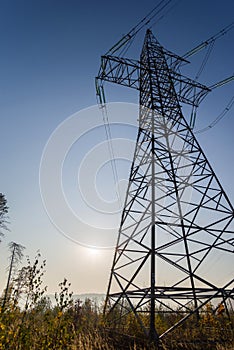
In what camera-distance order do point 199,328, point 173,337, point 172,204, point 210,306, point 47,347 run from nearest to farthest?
point 47,347
point 173,337
point 199,328
point 210,306
point 172,204

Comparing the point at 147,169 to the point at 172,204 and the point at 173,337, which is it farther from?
the point at 173,337

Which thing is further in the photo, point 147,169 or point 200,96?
point 200,96

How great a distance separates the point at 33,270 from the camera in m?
3.67

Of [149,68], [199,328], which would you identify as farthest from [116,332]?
[149,68]

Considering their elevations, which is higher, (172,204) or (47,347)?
(172,204)

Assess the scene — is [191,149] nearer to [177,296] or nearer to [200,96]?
[200,96]

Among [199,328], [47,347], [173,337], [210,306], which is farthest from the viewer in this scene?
[210,306]

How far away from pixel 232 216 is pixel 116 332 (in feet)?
14.5

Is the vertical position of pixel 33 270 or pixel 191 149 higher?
pixel 191 149

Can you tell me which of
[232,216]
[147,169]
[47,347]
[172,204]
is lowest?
[47,347]

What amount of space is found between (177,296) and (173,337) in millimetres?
932

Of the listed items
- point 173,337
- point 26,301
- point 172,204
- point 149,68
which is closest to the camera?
point 26,301

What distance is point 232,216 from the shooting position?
696cm

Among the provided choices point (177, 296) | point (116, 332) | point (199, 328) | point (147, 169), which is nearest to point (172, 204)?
point (147, 169)
